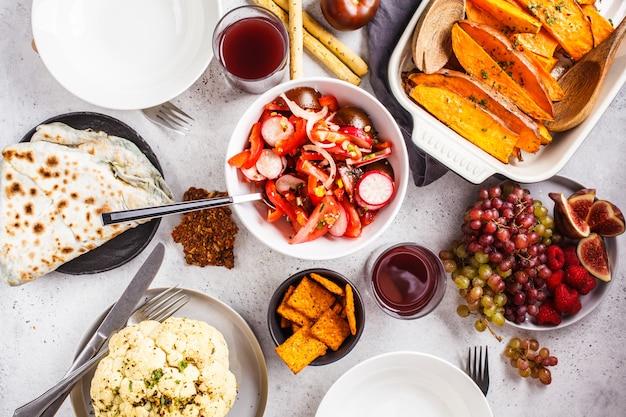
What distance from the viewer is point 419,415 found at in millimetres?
1847

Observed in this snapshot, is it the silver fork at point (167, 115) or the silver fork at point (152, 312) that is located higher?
the silver fork at point (167, 115)

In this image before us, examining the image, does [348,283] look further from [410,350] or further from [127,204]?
[127,204]

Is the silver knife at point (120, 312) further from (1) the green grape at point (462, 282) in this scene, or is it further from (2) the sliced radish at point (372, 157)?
(1) the green grape at point (462, 282)

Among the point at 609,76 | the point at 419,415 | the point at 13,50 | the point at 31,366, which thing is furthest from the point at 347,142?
the point at 31,366

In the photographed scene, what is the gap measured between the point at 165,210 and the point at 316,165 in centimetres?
46

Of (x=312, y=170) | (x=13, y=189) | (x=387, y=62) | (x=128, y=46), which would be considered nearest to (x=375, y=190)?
(x=312, y=170)

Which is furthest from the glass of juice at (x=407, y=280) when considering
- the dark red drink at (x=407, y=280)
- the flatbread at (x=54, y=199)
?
the flatbread at (x=54, y=199)

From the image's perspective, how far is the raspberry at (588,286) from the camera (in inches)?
69.6

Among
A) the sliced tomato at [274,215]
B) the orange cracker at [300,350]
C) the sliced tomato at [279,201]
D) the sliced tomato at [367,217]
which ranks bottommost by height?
the orange cracker at [300,350]

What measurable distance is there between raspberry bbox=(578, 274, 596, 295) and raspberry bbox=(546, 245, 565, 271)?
0.09 metres

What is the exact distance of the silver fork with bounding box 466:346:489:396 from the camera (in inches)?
73.5

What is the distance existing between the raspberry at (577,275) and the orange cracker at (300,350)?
85cm

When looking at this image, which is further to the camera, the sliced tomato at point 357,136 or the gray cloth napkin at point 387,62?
the gray cloth napkin at point 387,62

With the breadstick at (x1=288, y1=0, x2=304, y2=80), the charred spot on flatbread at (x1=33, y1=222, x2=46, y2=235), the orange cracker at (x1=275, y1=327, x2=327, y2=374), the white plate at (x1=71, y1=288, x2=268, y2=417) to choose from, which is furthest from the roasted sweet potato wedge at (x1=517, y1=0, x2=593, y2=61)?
the charred spot on flatbread at (x1=33, y1=222, x2=46, y2=235)
